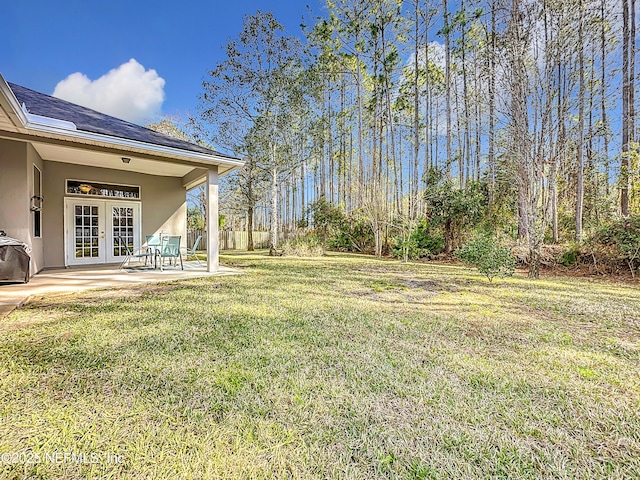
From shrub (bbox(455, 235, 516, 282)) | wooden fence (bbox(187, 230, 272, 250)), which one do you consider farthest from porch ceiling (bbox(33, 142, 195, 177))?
wooden fence (bbox(187, 230, 272, 250))

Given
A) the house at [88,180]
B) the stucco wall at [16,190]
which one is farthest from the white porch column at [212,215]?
the stucco wall at [16,190]

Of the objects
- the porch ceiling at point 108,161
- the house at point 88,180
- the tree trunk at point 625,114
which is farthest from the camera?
the tree trunk at point 625,114

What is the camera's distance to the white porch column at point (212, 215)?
6.78m

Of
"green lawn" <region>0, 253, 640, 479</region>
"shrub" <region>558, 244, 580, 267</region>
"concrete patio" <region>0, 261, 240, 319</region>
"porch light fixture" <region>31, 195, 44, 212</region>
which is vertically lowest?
"green lawn" <region>0, 253, 640, 479</region>

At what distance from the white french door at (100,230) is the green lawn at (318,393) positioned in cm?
523

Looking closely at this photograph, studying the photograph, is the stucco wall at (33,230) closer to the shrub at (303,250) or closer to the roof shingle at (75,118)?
the roof shingle at (75,118)

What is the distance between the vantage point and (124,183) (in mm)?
8562

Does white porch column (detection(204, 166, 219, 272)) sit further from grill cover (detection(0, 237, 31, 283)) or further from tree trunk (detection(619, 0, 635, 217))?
tree trunk (detection(619, 0, 635, 217))

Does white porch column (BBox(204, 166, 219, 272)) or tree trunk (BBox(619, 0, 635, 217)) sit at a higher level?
tree trunk (BBox(619, 0, 635, 217))

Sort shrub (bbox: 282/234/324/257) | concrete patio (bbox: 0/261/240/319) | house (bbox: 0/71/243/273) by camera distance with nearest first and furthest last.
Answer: concrete patio (bbox: 0/261/240/319) → house (bbox: 0/71/243/273) → shrub (bbox: 282/234/324/257)

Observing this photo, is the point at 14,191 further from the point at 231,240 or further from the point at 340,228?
the point at 231,240

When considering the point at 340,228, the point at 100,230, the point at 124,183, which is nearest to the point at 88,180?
the point at 124,183

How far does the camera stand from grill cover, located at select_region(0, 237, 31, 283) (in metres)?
4.86

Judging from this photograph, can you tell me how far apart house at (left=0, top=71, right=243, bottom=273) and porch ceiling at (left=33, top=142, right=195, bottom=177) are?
0.08 ft
